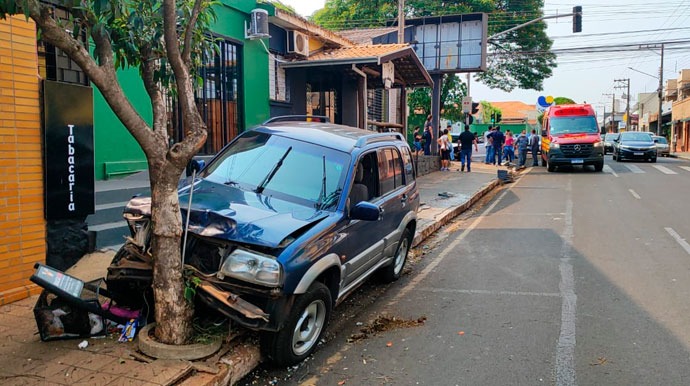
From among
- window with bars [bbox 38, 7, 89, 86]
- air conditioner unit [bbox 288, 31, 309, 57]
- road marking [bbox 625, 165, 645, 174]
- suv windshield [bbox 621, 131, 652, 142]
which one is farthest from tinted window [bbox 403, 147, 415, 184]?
suv windshield [bbox 621, 131, 652, 142]

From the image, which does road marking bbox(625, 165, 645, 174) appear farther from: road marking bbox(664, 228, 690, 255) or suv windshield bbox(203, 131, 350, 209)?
suv windshield bbox(203, 131, 350, 209)

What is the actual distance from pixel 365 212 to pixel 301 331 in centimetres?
117

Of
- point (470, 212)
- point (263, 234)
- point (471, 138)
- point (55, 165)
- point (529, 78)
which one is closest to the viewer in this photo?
point (263, 234)

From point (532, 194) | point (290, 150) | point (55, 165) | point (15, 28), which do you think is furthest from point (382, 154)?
point (532, 194)

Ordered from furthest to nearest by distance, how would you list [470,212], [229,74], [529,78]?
1. [529,78]
2. [470,212]
3. [229,74]

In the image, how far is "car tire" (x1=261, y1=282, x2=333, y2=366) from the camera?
13.2 feet

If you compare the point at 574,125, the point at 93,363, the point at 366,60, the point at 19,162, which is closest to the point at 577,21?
the point at 574,125

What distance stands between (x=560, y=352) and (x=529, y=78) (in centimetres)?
3318

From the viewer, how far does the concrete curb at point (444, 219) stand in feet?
30.1

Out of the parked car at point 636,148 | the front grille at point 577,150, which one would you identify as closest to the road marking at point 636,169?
the front grille at point 577,150

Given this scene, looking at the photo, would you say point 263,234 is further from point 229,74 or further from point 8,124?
point 229,74

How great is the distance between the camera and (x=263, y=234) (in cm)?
394

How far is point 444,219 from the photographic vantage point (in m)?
11.0

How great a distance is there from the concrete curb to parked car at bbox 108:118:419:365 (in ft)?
8.54
